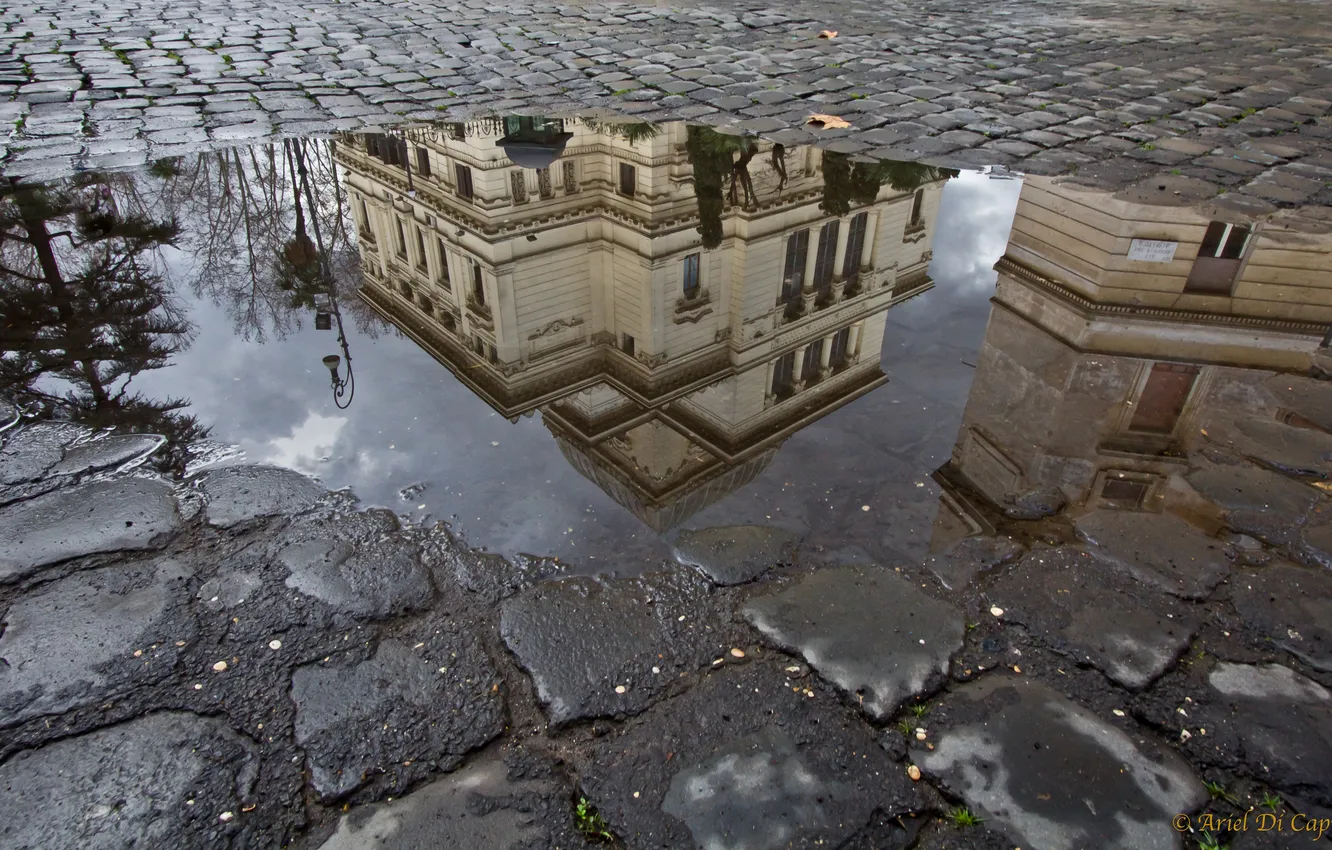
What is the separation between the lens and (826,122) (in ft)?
25.9

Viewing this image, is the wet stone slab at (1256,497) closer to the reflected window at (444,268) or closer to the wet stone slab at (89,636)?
the wet stone slab at (89,636)

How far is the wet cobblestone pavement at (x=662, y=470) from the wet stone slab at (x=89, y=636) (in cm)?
2

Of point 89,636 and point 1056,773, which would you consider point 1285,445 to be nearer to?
point 1056,773

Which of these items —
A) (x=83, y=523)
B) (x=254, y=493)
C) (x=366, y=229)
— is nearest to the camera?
(x=83, y=523)

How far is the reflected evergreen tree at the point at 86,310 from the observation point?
14.7 ft

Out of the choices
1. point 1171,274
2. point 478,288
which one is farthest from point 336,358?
point 1171,274

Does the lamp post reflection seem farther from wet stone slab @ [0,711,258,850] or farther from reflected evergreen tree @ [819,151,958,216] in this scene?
reflected evergreen tree @ [819,151,958,216]

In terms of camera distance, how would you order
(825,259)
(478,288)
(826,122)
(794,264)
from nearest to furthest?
(478,288)
(794,264)
(825,259)
(826,122)

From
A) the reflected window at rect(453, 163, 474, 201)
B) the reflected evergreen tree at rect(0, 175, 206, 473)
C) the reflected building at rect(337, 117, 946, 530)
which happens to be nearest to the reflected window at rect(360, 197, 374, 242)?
the reflected building at rect(337, 117, 946, 530)

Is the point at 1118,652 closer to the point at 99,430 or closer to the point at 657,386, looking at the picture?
the point at 657,386

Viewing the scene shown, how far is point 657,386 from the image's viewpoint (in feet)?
16.7

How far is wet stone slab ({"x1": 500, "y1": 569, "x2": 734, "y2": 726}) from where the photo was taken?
294 cm

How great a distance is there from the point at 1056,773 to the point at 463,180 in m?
6.77

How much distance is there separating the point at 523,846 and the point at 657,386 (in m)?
3.12
